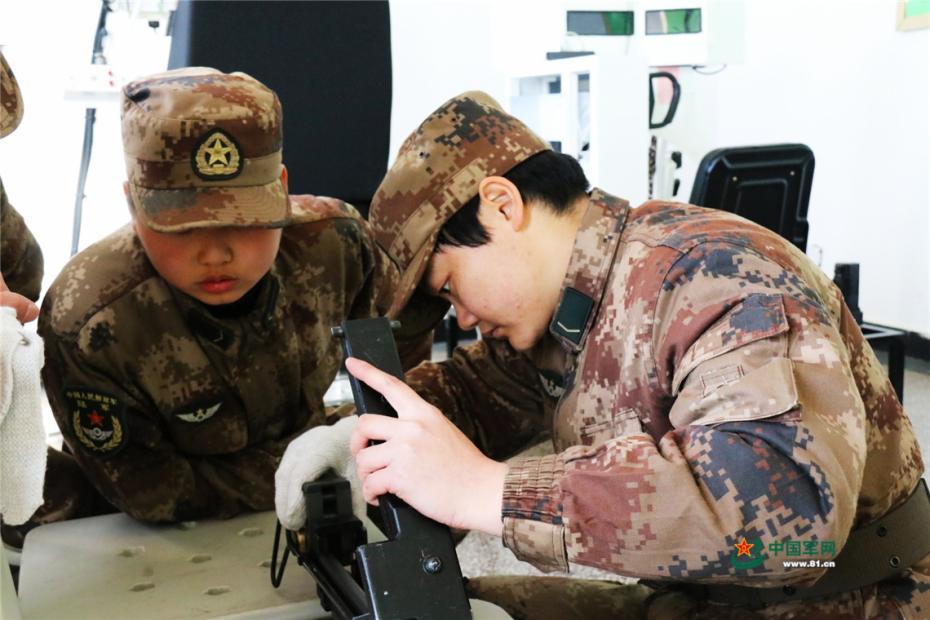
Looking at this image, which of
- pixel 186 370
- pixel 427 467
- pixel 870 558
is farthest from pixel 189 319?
pixel 870 558

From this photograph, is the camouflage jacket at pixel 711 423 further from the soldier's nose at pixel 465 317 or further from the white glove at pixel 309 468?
the white glove at pixel 309 468

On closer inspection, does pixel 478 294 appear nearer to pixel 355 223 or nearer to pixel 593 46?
pixel 355 223

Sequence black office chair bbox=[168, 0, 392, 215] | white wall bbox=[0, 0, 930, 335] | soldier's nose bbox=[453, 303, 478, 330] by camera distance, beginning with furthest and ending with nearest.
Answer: white wall bbox=[0, 0, 930, 335] → black office chair bbox=[168, 0, 392, 215] → soldier's nose bbox=[453, 303, 478, 330]

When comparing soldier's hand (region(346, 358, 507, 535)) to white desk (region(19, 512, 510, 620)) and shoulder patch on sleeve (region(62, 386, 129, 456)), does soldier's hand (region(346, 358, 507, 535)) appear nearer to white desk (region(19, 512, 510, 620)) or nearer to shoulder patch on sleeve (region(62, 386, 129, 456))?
white desk (region(19, 512, 510, 620))

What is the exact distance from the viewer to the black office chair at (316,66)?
2.17 metres

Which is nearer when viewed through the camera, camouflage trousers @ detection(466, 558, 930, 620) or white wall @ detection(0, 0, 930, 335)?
camouflage trousers @ detection(466, 558, 930, 620)

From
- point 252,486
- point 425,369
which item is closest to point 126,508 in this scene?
point 252,486

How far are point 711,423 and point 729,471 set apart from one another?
51 mm

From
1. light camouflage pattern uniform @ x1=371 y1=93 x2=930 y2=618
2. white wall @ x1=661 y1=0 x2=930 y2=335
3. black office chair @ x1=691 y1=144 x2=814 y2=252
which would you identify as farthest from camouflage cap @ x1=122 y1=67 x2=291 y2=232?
white wall @ x1=661 y1=0 x2=930 y2=335

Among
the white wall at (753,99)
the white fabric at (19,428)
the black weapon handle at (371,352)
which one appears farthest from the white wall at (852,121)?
the white fabric at (19,428)

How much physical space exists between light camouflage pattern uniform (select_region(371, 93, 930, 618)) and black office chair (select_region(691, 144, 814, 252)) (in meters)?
1.36

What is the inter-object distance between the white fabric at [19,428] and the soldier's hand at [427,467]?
279 millimetres

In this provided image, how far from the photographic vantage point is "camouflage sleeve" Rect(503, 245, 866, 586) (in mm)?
807

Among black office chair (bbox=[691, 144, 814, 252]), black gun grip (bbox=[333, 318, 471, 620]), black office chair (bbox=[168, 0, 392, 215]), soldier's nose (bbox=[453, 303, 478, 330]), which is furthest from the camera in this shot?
black office chair (bbox=[691, 144, 814, 252])
